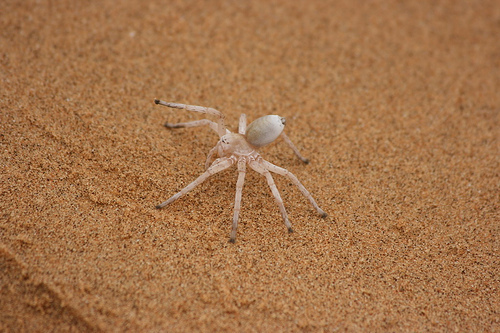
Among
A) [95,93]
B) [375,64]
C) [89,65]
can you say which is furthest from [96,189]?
[375,64]

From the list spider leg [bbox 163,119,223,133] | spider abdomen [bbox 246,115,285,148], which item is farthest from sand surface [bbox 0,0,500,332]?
spider abdomen [bbox 246,115,285,148]

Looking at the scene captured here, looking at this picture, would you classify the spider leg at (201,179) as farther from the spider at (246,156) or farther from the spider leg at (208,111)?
the spider leg at (208,111)

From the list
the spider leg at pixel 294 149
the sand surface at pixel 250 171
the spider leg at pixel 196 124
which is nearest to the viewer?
the sand surface at pixel 250 171

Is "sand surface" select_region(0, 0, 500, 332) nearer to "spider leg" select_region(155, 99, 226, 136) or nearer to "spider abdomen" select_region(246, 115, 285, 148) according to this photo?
"spider leg" select_region(155, 99, 226, 136)

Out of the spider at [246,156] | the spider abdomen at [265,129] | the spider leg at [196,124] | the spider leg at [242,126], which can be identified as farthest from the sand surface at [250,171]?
the spider abdomen at [265,129]

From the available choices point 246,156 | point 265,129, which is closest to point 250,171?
point 246,156

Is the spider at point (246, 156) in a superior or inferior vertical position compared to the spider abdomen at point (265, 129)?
inferior

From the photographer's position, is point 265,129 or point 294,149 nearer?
point 265,129

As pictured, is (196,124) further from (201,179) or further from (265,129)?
(265,129)
